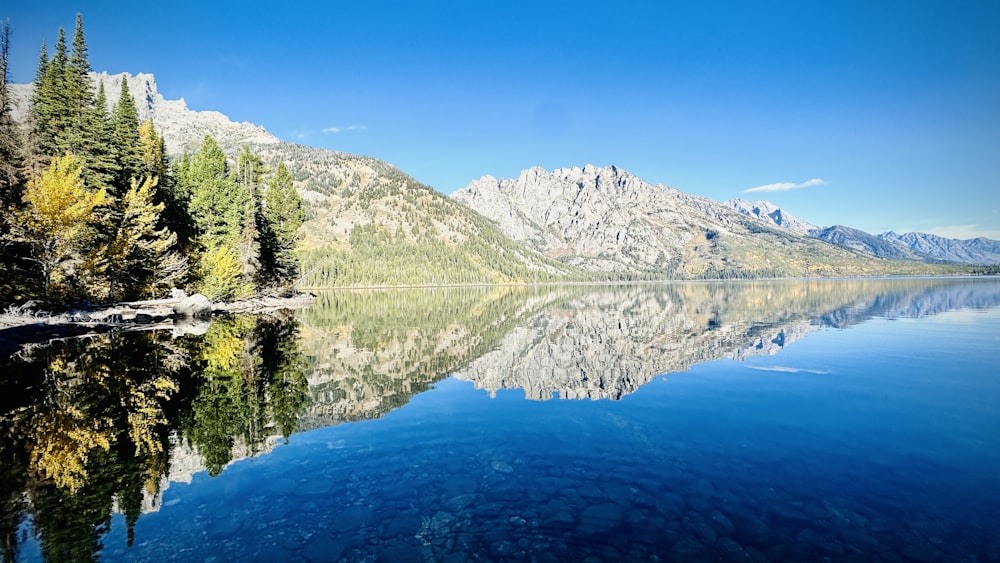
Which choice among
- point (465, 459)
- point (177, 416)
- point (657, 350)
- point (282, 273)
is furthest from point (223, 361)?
point (282, 273)

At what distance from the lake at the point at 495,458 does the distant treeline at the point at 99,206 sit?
49.0 ft

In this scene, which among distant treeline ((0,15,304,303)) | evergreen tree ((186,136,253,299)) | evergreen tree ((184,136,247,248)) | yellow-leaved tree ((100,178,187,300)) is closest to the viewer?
distant treeline ((0,15,304,303))

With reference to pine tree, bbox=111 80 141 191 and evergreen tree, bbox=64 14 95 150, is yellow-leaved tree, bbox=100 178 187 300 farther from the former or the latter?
evergreen tree, bbox=64 14 95 150

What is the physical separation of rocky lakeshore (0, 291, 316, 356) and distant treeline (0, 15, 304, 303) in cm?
259

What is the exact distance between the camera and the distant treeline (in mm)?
42750

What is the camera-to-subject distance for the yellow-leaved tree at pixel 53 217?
133 ft

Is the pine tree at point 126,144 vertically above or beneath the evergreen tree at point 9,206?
above

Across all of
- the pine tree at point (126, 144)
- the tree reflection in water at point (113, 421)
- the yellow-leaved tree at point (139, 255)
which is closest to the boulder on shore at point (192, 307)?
the yellow-leaved tree at point (139, 255)

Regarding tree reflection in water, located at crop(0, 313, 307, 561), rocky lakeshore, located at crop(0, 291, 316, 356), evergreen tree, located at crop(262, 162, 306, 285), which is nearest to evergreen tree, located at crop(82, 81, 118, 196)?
rocky lakeshore, located at crop(0, 291, 316, 356)

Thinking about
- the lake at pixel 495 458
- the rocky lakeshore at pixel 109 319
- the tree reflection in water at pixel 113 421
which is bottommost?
the lake at pixel 495 458

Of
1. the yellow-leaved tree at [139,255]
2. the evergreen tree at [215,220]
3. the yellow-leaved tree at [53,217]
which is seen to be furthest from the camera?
the evergreen tree at [215,220]

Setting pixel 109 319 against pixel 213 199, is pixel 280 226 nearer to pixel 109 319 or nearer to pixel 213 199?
pixel 213 199

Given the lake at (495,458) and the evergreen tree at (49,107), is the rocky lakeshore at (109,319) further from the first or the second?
the evergreen tree at (49,107)

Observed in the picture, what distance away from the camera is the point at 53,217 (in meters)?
41.5
